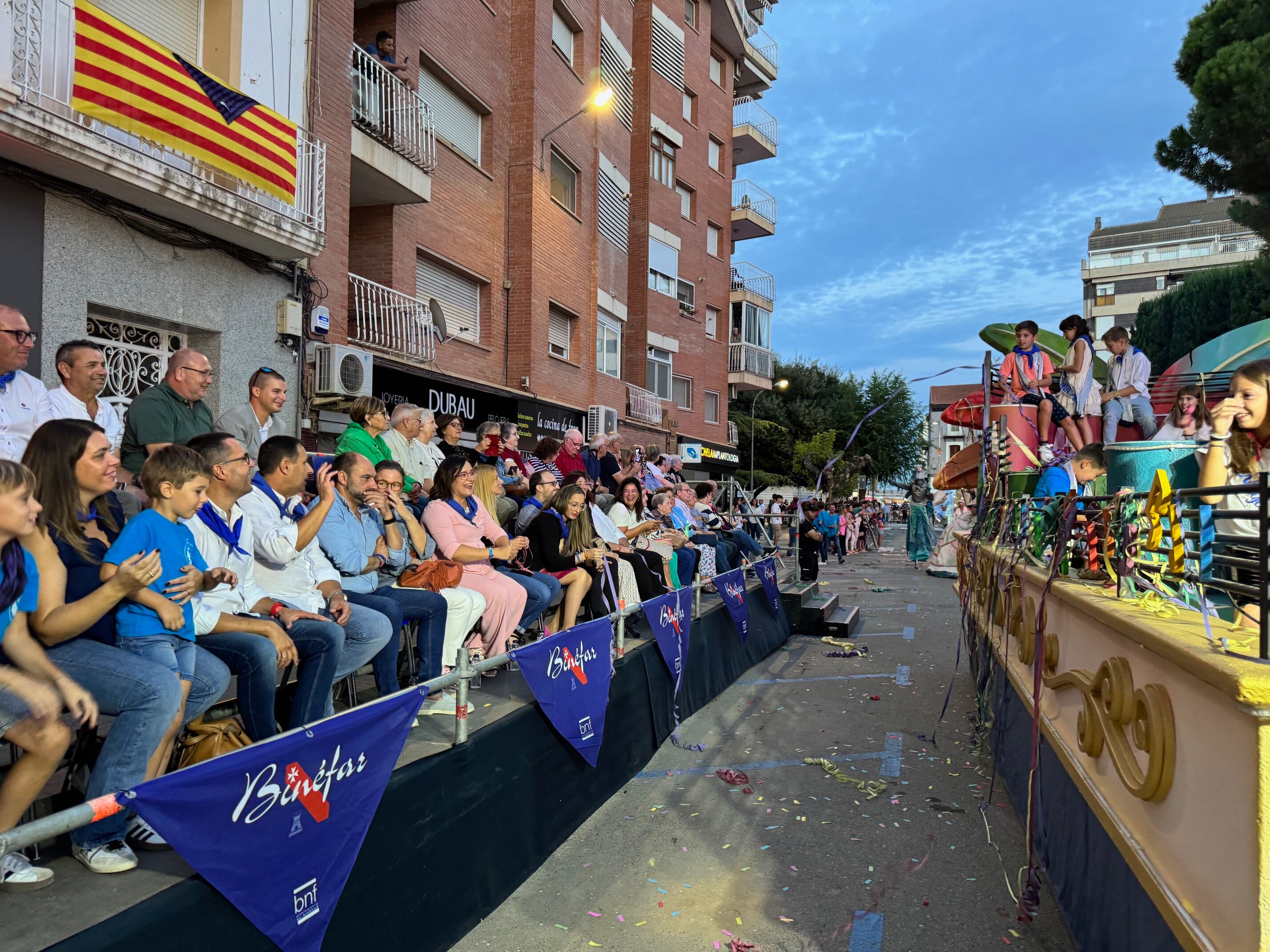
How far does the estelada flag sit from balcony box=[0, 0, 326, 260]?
136 mm

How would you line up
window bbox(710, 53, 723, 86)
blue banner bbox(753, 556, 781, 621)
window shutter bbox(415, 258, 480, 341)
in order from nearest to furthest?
blue banner bbox(753, 556, 781, 621) → window shutter bbox(415, 258, 480, 341) → window bbox(710, 53, 723, 86)

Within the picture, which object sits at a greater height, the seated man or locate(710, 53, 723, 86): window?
locate(710, 53, 723, 86): window

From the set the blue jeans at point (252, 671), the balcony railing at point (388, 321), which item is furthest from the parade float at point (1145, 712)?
the balcony railing at point (388, 321)

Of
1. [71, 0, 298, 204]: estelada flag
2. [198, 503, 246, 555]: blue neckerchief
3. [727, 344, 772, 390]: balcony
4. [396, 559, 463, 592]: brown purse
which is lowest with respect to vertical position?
[396, 559, 463, 592]: brown purse

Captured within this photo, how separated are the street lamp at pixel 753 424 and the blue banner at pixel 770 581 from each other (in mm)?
18014

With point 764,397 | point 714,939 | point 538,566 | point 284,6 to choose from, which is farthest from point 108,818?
point 764,397

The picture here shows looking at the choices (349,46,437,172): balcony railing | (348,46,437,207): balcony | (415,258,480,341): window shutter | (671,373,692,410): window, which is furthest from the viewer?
(671,373,692,410): window

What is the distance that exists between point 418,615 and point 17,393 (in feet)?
8.31

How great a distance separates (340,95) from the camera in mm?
11375

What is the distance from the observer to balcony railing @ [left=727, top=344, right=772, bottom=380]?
33.2 m

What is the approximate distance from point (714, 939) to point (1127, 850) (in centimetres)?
197

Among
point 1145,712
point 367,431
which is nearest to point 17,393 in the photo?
point 367,431

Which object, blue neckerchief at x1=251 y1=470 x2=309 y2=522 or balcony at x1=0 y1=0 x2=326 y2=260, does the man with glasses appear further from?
balcony at x1=0 y1=0 x2=326 y2=260

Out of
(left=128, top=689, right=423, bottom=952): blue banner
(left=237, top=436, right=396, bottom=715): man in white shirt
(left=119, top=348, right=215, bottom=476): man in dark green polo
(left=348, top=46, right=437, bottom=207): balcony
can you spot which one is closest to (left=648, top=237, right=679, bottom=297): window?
(left=348, top=46, right=437, bottom=207): balcony
